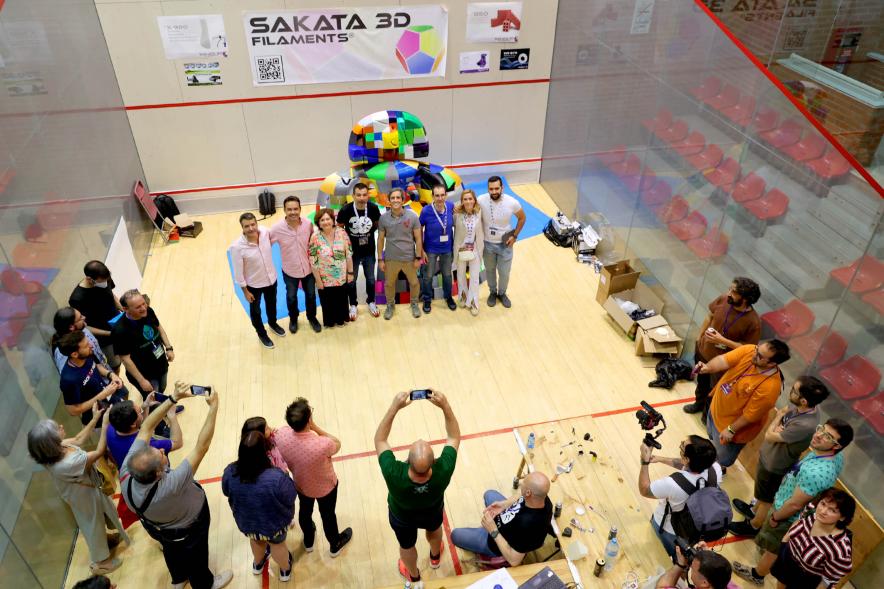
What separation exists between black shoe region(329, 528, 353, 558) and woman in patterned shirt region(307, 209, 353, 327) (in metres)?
2.45

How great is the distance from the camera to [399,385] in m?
5.89

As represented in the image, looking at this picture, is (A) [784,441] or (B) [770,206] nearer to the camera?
(A) [784,441]

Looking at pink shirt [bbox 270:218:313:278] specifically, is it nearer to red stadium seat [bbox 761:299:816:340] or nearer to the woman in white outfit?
the woman in white outfit

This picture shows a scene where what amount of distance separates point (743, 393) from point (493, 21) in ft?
19.6

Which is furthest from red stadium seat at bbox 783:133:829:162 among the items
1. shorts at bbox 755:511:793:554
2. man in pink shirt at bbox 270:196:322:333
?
man in pink shirt at bbox 270:196:322:333

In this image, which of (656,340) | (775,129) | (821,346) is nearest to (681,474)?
Answer: (821,346)

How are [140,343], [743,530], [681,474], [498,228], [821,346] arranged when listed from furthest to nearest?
[498,228] → [140,343] → [821,346] → [743,530] → [681,474]

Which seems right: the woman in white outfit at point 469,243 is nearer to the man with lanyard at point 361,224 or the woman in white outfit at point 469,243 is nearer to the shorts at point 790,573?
the man with lanyard at point 361,224

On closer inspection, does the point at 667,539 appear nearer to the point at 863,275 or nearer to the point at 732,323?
the point at 732,323

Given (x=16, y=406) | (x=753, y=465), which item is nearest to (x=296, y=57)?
(x=16, y=406)

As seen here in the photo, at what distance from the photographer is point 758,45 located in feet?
24.0

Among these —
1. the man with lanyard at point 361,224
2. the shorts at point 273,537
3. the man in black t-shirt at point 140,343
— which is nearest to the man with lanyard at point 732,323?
the man with lanyard at point 361,224

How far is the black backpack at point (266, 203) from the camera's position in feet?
28.2

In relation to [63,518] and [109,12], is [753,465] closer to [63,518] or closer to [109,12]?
[63,518]
